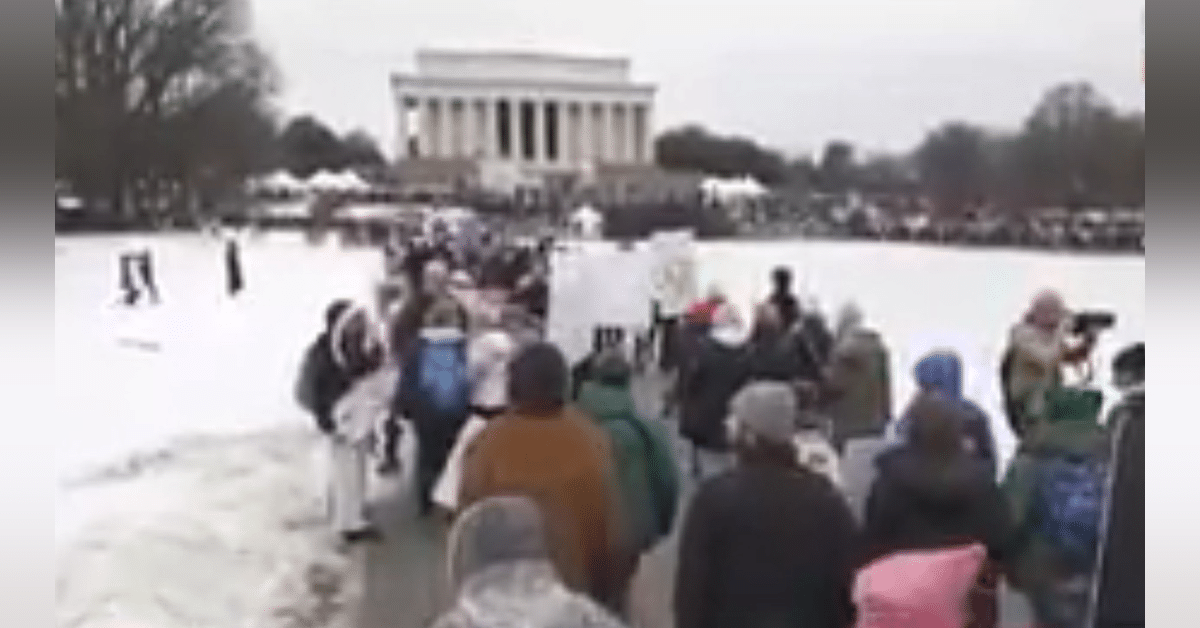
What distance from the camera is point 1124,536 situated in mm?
4375

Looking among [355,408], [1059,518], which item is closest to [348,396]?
[355,408]

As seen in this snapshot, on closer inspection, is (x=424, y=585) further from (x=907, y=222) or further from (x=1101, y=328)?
(x=907, y=222)

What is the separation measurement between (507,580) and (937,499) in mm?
1762

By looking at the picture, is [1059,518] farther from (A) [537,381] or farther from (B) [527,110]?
(B) [527,110]

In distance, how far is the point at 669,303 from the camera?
1585cm

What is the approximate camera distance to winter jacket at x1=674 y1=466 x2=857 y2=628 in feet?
14.0

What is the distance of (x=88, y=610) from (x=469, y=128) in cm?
8006

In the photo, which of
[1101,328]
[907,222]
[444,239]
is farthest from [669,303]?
[907,222]

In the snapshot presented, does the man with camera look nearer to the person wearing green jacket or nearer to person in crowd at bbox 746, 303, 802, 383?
person in crowd at bbox 746, 303, 802, 383

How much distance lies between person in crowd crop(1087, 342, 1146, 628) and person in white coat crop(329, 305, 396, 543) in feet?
17.3

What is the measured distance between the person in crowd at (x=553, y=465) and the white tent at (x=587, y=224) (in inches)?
1361

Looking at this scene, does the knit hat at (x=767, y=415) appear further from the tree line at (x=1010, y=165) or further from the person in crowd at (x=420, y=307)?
the person in crowd at (x=420, y=307)

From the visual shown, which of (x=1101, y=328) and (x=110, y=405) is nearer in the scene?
(x=1101, y=328)

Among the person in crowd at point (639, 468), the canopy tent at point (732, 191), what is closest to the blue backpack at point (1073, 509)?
the person in crowd at point (639, 468)
